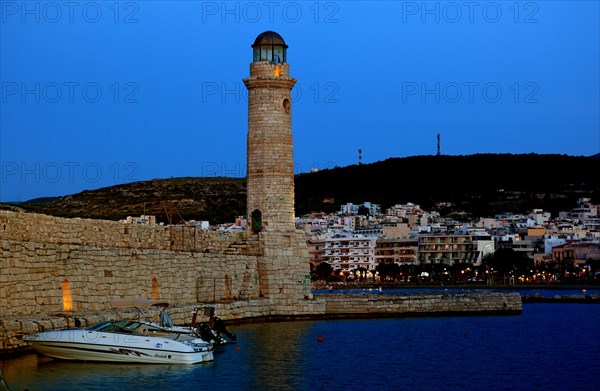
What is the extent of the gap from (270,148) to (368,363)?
10281 mm

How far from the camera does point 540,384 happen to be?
67.3 ft

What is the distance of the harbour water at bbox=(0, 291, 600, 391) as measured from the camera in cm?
1888

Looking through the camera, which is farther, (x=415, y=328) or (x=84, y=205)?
(x=84, y=205)

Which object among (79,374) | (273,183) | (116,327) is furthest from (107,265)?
(273,183)

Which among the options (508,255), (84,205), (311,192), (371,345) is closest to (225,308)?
(371,345)

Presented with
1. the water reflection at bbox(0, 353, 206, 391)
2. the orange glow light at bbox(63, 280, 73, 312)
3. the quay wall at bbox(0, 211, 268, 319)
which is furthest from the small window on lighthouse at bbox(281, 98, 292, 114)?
the water reflection at bbox(0, 353, 206, 391)

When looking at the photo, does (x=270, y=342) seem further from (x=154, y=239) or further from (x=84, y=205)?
(x=84, y=205)

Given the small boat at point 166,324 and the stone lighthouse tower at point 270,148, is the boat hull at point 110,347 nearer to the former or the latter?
the small boat at point 166,324

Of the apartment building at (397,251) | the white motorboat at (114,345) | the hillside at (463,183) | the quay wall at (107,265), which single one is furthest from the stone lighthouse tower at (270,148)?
the hillside at (463,183)

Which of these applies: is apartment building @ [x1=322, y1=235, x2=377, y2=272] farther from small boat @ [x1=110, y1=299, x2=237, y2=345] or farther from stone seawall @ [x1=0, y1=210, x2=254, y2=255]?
small boat @ [x1=110, y1=299, x2=237, y2=345]

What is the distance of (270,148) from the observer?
3197cm

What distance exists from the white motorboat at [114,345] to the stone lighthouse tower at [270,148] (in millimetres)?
11481

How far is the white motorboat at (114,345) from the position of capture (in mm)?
19328

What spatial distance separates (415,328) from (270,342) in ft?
23.2
